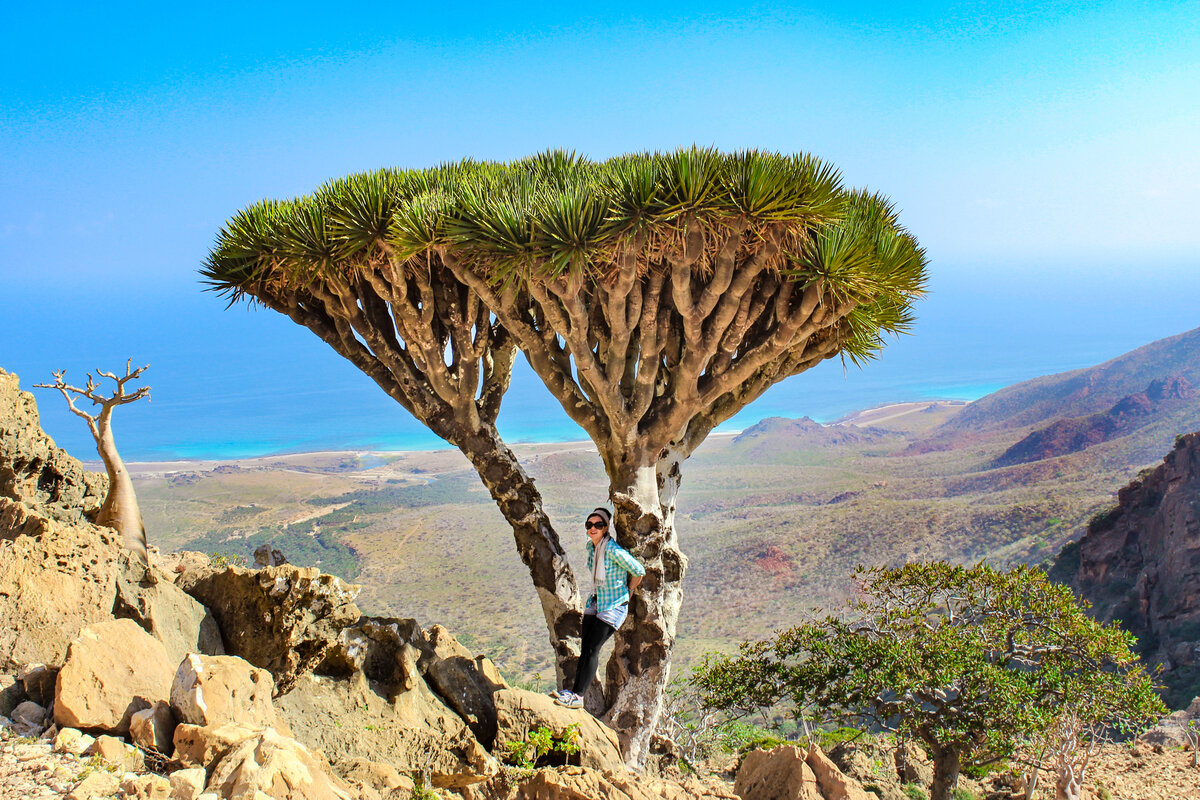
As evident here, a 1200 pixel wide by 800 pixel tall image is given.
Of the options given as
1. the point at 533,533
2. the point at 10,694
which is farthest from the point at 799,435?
the point at 10,694

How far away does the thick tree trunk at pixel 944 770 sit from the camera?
28.0 ft

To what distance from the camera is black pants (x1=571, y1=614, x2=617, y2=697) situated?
707 cm

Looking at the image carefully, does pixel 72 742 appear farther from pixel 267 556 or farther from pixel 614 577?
pixel 267 556

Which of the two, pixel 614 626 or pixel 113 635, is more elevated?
pixel 113 635

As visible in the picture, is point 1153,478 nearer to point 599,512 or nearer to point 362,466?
point 599,512

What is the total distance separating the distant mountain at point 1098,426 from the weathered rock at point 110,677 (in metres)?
44.5

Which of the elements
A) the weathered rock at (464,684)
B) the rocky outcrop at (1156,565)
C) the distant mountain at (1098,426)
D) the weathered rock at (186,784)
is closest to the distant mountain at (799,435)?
the distant mountain at (1098,426)

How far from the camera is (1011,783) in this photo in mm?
9438

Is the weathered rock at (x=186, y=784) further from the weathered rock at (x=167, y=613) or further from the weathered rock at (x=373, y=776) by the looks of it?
the weathered rock at (x=167, y=613)

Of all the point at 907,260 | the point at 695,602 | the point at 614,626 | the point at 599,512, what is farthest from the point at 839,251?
the point at 695,602

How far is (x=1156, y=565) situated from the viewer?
63.1ft

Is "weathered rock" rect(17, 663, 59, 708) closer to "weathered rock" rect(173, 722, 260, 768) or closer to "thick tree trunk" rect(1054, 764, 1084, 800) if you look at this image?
"weathered rock" rect(173, 722, 260, 768)

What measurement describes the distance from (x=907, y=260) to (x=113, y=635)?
727 cm

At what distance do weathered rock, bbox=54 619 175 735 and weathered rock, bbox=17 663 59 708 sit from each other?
23 cm
